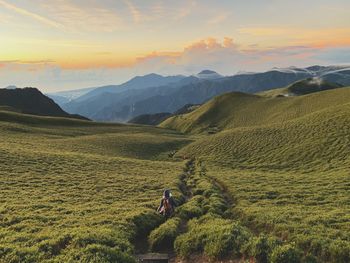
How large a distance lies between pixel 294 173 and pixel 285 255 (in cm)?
3345

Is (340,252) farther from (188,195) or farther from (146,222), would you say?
(188,195)

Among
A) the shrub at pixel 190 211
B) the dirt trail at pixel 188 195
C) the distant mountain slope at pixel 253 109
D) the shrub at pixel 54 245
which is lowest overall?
the dirt trail at pixel 188 195

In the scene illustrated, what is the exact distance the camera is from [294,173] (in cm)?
4650

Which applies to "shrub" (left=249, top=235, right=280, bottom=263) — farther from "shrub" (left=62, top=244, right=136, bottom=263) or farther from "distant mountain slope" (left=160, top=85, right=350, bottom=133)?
"distant mountain slope" (left=160, top=85, right=350, bottom=133)

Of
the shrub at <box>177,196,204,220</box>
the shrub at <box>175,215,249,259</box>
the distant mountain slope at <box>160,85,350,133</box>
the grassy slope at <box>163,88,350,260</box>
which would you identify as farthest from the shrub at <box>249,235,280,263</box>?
the distant mountain slope at <box>160,85,350,133</box>

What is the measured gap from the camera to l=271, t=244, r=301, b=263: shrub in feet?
48.2

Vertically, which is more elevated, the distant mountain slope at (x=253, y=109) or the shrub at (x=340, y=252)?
the distant mountain slope at (x=253, y=109)

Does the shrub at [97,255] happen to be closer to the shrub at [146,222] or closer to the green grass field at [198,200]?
the green grass field at [198,200]

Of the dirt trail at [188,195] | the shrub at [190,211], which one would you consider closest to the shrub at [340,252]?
the dirt trail at [188,195]

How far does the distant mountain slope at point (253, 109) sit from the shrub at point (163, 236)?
3861 inches

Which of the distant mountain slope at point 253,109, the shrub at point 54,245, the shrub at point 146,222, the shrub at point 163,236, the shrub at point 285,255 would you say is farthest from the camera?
the distant mountain slope at point 253,109

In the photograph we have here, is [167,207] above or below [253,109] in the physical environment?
below

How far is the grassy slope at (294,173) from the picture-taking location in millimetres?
20103

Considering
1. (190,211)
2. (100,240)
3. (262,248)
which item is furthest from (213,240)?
(190,211)
